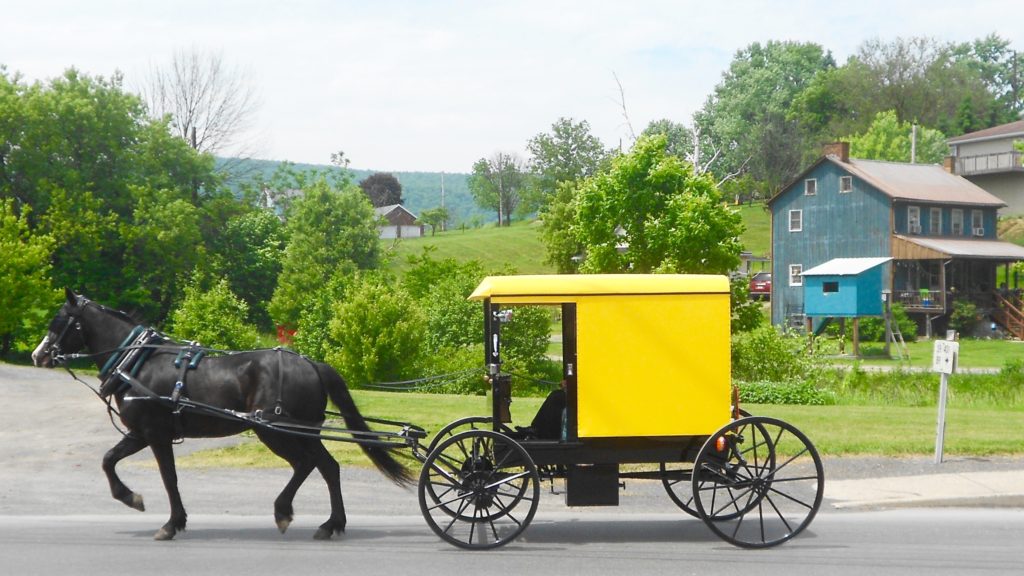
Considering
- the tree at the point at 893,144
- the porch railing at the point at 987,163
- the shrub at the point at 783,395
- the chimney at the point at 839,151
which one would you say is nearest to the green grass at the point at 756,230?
the tree at the point at 893,144

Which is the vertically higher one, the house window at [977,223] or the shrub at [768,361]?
the house window at [977,223]

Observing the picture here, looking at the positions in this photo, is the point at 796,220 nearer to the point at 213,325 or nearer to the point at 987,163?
the point at 987,163

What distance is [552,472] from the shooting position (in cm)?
941

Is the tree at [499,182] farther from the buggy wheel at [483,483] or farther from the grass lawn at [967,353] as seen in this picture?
the buggy wheel at [483,483]

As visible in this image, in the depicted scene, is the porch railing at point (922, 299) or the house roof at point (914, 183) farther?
the house roof at point (914, 183)

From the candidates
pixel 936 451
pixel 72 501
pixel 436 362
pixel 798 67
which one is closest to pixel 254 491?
pixel 72 501

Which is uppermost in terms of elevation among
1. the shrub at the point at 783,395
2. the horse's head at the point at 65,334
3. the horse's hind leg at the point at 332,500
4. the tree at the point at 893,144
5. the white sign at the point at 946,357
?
the tree at the point at 893,144

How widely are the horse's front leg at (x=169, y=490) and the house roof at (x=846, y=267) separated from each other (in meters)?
41.7

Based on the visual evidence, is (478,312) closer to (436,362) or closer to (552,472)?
(436,362)

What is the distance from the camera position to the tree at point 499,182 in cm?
12738

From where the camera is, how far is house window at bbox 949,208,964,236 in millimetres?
56062

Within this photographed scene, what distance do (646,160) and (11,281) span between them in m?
20.3

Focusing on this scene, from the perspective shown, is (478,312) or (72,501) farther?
(478,312)

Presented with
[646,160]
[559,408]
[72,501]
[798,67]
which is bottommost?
[72,501]
